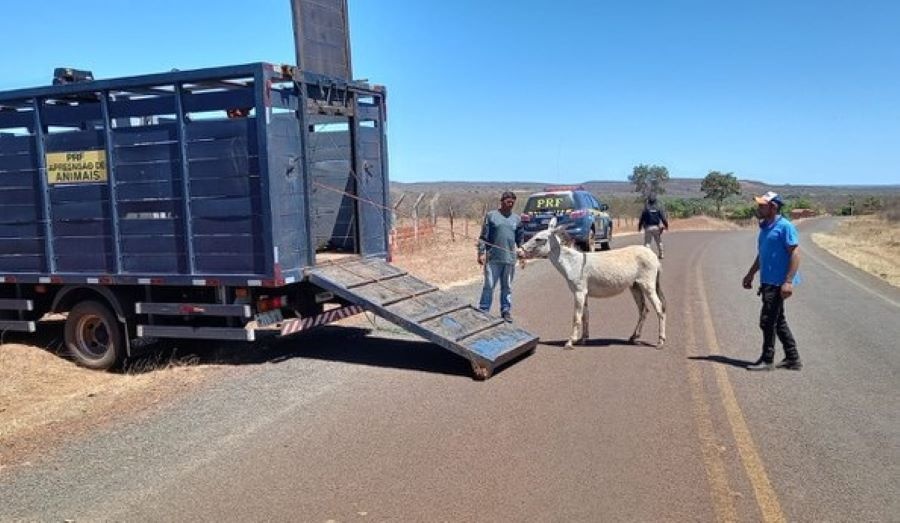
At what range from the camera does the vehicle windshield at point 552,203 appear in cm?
2386

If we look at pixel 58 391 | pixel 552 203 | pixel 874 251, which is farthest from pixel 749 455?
pixel 874 251

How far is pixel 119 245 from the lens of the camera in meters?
9.64

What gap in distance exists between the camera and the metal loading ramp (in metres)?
→ 8.39

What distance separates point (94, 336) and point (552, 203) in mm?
15908

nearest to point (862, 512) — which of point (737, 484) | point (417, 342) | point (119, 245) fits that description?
point (737, 484)

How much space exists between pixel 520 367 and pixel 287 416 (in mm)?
2847

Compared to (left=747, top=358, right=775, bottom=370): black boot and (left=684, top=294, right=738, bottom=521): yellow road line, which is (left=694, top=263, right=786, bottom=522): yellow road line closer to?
(left=684, top=294, right=738, bottom=521): yellow road line

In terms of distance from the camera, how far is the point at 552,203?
23969 mm

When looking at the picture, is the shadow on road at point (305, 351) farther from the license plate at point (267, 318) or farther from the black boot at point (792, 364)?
the black boot at point (792, 364)

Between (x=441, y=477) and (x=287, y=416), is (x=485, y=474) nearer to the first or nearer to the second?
(x=441, y=477)

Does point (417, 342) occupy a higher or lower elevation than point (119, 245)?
→ lower

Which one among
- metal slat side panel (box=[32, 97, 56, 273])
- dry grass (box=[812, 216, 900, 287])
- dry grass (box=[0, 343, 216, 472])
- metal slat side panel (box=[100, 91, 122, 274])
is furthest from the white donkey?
dry grass (box=[812, 216, 900, 287])

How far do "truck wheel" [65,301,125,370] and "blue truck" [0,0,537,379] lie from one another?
0.02 m

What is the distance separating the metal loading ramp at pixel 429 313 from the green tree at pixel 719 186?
92316mm
